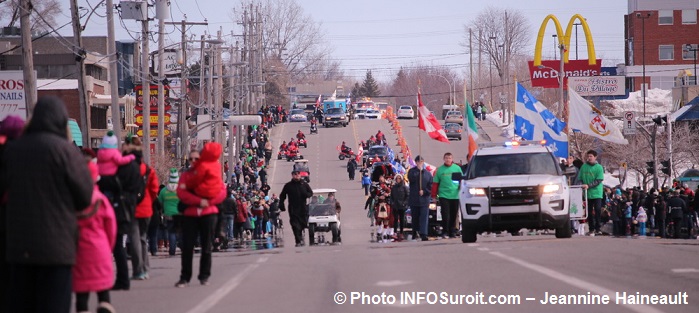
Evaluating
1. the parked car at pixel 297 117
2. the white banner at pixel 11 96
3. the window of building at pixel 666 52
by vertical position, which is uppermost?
the window of building at pixel 666 52

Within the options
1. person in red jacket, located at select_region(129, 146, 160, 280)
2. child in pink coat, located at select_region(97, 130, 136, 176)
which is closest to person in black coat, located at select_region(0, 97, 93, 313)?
child in pink coat, located at select_region(97, 130, 136, 176)

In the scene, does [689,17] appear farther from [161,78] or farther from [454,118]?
[161,78]

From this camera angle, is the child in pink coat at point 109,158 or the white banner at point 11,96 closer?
the child in pink coat at point 109,158

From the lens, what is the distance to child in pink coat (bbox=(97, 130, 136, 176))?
13.5 meters

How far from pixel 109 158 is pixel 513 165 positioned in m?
9.79

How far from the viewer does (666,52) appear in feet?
382

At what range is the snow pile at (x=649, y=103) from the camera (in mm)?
93125

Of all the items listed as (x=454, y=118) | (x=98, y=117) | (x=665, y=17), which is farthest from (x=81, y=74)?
(x=665, y=17)

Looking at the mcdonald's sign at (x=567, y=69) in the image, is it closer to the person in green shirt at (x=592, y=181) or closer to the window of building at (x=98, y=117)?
the window of building at (x=98, y=117)

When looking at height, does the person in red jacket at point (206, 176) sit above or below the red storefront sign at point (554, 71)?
below

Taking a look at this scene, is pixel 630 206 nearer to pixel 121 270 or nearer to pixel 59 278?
pixel 121 270

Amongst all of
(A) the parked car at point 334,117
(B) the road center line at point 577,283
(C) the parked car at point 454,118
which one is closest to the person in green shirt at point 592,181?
(B) the road center line at point 577,283

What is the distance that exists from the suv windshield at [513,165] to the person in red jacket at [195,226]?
8.32m

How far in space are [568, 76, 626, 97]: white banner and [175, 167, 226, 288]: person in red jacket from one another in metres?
88.2
